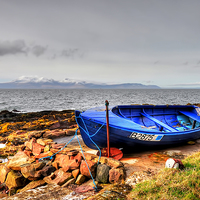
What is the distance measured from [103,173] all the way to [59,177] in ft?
4.89

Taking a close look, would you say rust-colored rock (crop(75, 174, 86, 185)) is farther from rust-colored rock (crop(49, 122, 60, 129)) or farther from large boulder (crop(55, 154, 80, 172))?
rust-colored rock (crop(49, 122, 60, 129))

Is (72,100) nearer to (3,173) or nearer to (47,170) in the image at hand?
(3,173)

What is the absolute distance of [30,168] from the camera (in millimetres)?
5871

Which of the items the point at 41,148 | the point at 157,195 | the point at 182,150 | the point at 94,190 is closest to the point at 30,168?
the point at 41,148

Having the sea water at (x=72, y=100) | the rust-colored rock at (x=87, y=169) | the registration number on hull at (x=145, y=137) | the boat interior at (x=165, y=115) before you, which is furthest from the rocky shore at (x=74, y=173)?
the sea water at (x=72, y=100)

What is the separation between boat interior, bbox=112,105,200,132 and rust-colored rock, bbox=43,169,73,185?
5025 mm

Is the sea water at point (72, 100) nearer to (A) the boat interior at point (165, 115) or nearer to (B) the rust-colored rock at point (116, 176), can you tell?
(A) the boat interior at point (165, 115)

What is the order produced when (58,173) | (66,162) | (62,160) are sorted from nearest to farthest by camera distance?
1. (58,173)
2. (66,162)
3. (62,160)

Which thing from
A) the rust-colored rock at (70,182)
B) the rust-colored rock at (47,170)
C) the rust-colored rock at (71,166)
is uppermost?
the rust-colored rock at (71,166)

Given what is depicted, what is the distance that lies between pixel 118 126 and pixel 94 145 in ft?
5.27

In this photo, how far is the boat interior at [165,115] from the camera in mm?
10279

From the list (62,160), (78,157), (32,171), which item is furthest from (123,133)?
(32,171)

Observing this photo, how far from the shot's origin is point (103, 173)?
4.97 m

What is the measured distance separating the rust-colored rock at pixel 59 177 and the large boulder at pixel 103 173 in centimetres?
95
